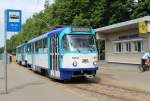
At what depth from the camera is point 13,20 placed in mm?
16672

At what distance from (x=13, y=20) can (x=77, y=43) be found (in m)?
5.50

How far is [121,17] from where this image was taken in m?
53.6

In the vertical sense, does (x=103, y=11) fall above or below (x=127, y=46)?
above

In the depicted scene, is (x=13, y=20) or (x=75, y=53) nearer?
(x=13, y=20)

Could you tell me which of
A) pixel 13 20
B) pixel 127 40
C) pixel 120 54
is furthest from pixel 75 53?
pixel 120 54

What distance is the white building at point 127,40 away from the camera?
32131 mm

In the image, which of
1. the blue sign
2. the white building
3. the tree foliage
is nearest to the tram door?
the blue sign

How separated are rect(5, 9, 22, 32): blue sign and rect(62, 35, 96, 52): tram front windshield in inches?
198

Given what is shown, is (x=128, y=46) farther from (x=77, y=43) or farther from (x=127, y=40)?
(x=77, y=43)

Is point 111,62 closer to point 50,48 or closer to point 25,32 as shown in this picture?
point 50,48

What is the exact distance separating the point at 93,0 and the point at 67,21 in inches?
243

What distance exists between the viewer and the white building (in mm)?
32131

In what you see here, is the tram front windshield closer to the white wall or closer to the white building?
the white building

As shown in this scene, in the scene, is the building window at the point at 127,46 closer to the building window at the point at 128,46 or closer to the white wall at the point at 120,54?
the building window at the point at 128,46
